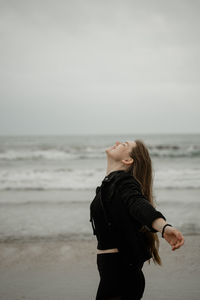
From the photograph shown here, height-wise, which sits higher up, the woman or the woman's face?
the woman's face

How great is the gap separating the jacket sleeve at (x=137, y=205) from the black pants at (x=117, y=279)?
0.40m

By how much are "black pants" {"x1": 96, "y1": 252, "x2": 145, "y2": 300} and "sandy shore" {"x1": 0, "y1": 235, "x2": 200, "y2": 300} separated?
1.56m

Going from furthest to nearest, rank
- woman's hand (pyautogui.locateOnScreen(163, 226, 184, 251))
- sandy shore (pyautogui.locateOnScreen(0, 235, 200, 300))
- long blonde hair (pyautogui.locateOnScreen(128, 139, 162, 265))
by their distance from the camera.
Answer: sandy shore (pyautogui.locateOnScreen(0, 235, 200, 300))
long blonde hair (pyautogui.locateOnScreen(128, 139, 162, 265))
woman's hand (pyautogui.locateOnScreen(163, 226, 184, 251))

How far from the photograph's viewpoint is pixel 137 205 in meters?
1.62

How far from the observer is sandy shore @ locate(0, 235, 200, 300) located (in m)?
3.36

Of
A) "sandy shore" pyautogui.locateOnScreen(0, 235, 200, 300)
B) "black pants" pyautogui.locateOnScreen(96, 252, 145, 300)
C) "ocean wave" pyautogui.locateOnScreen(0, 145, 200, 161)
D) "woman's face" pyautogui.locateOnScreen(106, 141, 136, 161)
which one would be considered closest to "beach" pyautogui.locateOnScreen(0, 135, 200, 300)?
"sandy shore" pyautogui.locateOnScreen(0, 235, 200, 300)

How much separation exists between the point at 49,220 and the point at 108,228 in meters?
4.81

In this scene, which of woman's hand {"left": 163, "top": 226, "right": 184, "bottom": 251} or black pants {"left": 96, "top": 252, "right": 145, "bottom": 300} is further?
black pants {"left": 96, "top": 252, "right": 145, "bottom": 300}

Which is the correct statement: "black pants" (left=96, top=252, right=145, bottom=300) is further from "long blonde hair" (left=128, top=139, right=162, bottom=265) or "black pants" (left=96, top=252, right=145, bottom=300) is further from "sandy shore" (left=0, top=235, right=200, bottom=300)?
"sandy shore" (left=0, top=235, right=200, bottom=300)

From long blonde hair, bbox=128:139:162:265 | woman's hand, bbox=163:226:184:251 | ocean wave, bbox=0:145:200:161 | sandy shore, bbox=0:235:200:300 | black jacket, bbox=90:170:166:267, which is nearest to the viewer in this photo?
woman's hand, bbox=163:226:184:251

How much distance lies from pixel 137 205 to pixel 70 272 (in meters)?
2.73

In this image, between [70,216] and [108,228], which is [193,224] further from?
[108,228]

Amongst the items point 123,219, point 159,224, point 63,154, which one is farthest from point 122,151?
point 63,154

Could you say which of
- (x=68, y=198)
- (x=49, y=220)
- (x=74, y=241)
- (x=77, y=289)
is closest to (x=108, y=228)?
(x=77, y=289)
